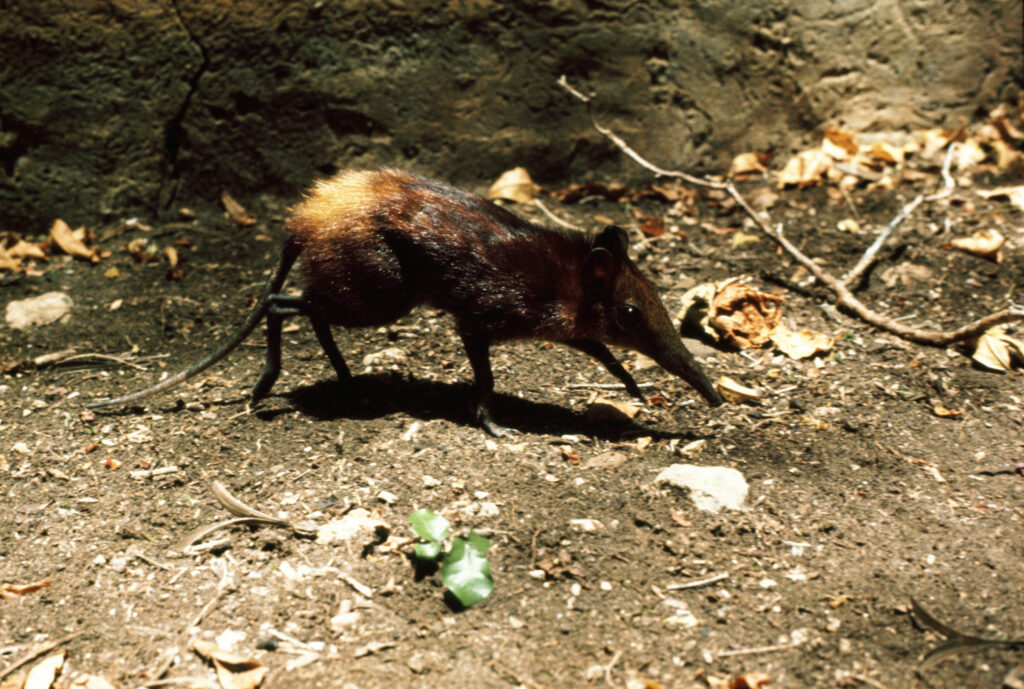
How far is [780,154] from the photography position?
659cm

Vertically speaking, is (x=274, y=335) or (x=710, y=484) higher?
(x=274, y=335)

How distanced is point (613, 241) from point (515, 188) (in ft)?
6.74

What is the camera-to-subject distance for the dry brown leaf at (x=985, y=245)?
5254mm

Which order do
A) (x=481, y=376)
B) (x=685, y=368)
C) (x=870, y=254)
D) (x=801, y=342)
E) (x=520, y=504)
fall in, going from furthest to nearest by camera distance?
(x=870, y=254) → (x=801, y=342) → (x=685, y=368) → (x=481, y=376) → (x=520, y=504)

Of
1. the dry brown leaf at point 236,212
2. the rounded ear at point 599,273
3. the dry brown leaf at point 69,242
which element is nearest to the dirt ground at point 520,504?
the dry brown leaf at point 69,242

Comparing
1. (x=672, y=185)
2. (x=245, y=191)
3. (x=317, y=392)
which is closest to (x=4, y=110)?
(x=245, y=191)

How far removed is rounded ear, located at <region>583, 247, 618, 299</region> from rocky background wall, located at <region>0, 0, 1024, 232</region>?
2.33 meters

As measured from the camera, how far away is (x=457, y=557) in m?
3.11

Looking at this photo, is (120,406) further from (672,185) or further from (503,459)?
(672,185)

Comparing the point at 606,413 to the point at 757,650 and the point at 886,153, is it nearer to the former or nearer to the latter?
the point at 757,650

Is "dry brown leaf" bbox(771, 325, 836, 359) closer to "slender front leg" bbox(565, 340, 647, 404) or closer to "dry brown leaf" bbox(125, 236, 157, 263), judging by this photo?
"slender front leg" bbox(565, 340, 647, 404)

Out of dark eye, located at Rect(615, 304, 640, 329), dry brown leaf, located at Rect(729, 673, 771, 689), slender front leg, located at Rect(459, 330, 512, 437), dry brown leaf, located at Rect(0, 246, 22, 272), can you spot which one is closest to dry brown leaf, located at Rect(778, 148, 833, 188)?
dark eye, located at Rect(615, 304, 640, 329)

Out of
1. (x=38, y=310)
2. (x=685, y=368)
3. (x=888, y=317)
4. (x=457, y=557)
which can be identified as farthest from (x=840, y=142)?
(x=38, y=310)

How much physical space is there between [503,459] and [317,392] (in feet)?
3.82
